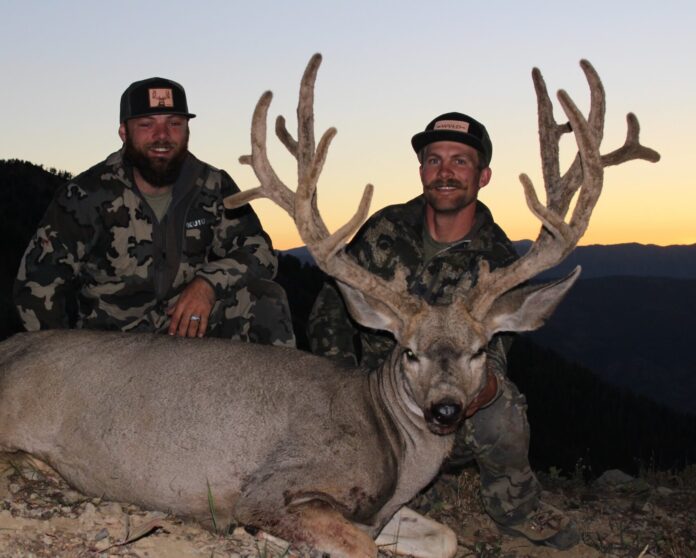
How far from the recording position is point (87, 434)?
20.1 feet

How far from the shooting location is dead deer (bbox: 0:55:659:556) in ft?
19.3

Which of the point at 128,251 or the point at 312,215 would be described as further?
the point at 128,251

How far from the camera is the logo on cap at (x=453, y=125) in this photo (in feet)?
26.5

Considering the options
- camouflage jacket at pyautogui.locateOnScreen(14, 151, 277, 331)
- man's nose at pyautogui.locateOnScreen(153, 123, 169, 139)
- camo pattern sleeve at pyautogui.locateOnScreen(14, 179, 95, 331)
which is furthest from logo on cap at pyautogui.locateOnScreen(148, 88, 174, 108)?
camo pattern sleeve at pyautogui.locateOnScreen(14, 179, 95, 331)

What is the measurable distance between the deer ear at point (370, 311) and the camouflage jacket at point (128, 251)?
1731 mm

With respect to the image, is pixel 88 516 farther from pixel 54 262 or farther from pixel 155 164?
pixel 155 164

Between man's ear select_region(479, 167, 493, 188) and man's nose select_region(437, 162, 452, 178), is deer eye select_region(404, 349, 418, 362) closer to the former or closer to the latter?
man's nose select_region(437, 162, 452, 178)

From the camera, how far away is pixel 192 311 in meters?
7.56

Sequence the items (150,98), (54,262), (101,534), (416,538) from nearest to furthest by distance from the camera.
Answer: (101,534), (416,538), (54,262), (150,98)

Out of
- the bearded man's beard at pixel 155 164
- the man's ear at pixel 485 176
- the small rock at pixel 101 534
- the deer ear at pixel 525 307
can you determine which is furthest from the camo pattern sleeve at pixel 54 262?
the deer ear at pixel 525 307

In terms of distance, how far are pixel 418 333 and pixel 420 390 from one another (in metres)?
0.37

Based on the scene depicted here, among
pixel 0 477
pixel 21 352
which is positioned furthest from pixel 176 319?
pixel 0 477

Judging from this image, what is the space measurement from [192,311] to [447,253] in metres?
2.01

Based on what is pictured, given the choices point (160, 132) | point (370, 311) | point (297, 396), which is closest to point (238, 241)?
point (160, 132)
